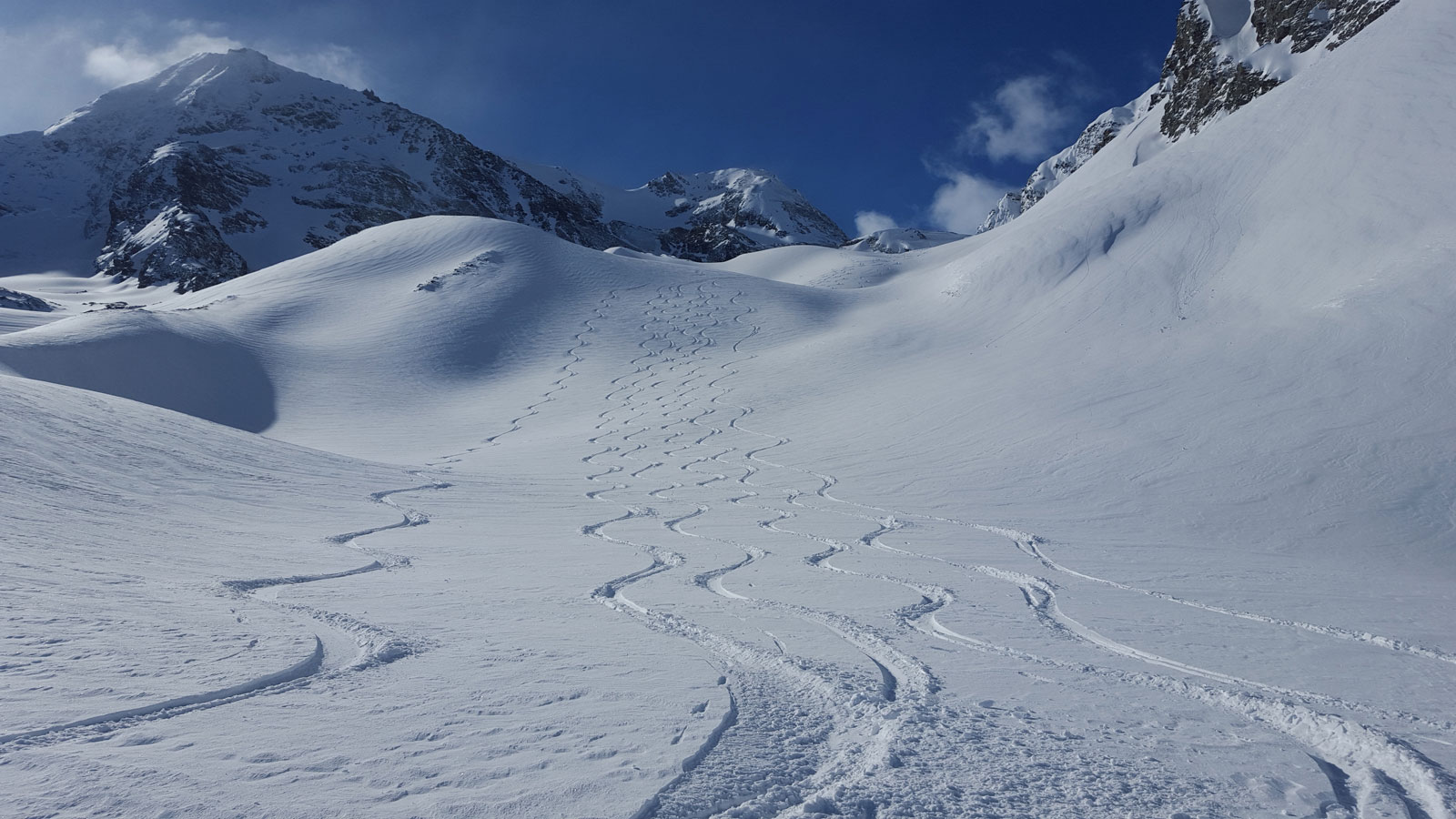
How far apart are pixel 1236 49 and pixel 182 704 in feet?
219

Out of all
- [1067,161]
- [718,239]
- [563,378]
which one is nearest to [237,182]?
[718,239]

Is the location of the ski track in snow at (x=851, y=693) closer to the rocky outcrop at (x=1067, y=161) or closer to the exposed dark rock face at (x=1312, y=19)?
the exposed dark rock face at (x=1312, y=19)

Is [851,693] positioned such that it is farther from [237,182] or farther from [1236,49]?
[237,182]

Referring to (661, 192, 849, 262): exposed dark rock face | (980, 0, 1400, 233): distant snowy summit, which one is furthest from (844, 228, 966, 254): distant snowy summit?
(980, 0, 1400, 233): distant snowy summit

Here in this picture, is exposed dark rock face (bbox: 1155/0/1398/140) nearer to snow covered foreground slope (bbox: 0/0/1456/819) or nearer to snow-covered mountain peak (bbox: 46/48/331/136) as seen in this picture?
snow covered foreground slope (bbox: 0/0/1456/819)

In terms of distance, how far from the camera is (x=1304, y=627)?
5.86 m

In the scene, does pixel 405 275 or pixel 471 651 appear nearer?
pixel 471 651

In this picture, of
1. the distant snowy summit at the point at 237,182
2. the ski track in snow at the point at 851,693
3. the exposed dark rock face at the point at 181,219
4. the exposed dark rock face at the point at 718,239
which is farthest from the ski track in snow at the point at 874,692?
the exposed dark rock face at the point at 718,239

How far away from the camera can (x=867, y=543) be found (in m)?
8.92

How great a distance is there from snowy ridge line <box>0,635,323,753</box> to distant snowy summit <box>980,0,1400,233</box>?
5033 cm

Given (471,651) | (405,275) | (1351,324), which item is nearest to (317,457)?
(471,651)

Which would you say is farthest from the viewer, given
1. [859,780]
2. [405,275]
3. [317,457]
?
[405,275]

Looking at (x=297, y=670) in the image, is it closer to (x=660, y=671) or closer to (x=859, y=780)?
(x=660, y=671)

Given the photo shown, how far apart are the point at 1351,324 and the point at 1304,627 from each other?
10596mm
